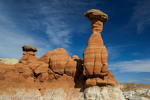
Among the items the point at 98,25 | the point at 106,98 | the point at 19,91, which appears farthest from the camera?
the point at 98,25

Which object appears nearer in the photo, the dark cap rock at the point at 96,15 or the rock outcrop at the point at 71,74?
the rock outcrop at the point at 71,74

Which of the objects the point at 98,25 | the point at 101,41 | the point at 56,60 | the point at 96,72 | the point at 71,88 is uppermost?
the point at 98,25

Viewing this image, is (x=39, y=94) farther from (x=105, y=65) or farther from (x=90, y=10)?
(x=90, y=10)

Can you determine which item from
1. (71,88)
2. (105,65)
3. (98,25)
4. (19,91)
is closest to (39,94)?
(19,91)

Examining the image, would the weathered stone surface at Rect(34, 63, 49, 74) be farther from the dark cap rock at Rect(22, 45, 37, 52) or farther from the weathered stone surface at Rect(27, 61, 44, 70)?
the dark cap rock at Rect(22, 45, 37, 52)

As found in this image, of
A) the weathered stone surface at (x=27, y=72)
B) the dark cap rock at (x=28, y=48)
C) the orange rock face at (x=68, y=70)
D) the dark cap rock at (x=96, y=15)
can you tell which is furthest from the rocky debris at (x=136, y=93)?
the weathered stone surface at (x=27, y=72)

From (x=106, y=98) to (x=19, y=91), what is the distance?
14.5 meters

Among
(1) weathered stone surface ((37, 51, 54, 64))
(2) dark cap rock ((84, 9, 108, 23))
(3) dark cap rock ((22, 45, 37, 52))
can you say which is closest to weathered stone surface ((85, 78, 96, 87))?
(1) weathered stone surface ((37, 51, 54, 64))

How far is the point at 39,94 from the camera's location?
2381 cm

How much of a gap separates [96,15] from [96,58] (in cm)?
771

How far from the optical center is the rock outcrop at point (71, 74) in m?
21.7

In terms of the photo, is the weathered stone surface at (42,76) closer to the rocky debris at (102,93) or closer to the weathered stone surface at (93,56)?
the weathered stone surface at (93,56)

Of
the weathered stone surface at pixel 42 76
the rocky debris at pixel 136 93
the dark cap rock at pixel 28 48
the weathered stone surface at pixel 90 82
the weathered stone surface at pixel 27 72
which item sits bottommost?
the rocky debris at pixel 136 93

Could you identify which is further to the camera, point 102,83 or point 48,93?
point 48,93
